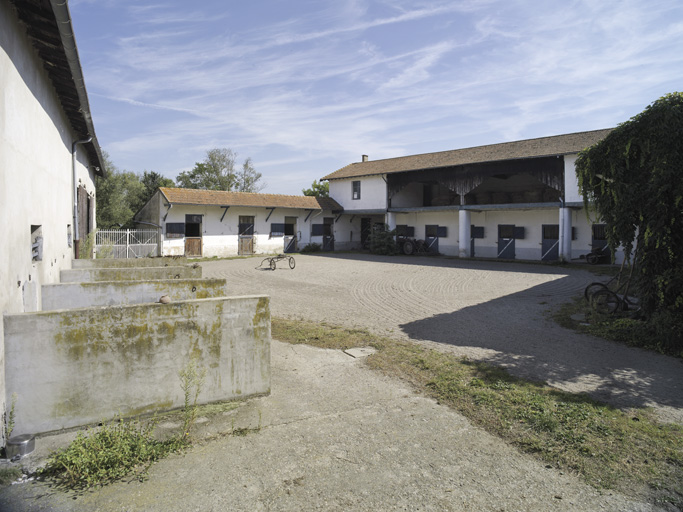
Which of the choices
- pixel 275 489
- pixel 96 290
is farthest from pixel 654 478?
pixel 96 290

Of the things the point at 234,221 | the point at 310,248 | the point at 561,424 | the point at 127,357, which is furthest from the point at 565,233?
the point at 127,357

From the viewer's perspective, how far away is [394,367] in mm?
6105

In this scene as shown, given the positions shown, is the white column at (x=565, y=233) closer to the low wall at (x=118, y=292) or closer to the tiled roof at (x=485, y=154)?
the tiled roof at (x=485, y=154)

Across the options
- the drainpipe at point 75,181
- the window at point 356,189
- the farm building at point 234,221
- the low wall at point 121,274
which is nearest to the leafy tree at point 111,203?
the farm building at point 234,221

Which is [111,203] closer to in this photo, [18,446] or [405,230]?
[405,230]

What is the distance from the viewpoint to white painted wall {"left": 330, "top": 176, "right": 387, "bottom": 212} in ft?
93.0

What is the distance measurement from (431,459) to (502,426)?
1.02 metres

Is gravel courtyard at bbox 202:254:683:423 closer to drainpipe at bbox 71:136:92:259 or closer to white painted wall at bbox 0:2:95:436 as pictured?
drainpipe at bbox 71:136:92:259

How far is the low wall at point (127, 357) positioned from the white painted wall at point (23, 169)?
28cm

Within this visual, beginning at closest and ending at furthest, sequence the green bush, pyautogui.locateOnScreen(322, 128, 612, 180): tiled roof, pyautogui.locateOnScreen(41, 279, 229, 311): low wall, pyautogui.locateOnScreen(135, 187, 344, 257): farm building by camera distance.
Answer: pyautogui.locateOnScreen(41, 279, 229, 311): low wall, pyautogui.locateOnScreen(322, 128, 612, 180): tiled roof, pyautogui.locateOnScreen(135, 187, 344, 257): farm building, the green bush

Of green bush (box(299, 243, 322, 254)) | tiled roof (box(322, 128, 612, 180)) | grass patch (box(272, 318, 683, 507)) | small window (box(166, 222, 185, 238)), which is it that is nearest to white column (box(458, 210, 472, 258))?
tiled roof (box(322, 128, 612, 180))

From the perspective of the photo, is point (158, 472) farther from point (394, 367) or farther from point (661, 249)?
point (661, 249)

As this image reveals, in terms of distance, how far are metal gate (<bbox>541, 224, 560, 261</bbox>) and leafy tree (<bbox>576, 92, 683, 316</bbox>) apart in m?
15.0

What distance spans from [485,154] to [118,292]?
21.8 meters
